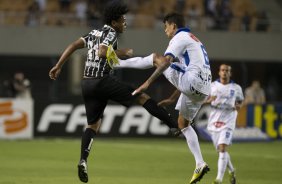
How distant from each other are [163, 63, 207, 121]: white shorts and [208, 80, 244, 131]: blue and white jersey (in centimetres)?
247

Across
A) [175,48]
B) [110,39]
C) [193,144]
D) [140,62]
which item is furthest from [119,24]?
[193,144]

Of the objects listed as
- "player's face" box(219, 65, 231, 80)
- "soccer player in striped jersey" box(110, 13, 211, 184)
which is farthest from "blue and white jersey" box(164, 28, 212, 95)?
"player's face" box(219, 65, 231, 80)

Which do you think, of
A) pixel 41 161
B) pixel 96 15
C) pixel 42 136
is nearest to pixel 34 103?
pixel 42 136

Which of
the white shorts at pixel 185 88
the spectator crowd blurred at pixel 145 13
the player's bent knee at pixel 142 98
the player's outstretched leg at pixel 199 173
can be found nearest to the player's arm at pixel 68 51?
the player's bent knee at pixel 142 98

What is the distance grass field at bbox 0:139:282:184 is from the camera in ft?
47.0

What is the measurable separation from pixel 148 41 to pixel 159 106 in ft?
66.4

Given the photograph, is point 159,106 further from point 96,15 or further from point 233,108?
point 96,15

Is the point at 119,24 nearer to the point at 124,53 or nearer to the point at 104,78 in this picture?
the point at 124,53

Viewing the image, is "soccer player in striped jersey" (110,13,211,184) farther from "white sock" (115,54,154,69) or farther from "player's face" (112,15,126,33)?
"player's face" (112,15,126,33)

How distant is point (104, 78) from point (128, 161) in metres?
7.40

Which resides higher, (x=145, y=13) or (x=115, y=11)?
(x=115, y=11)

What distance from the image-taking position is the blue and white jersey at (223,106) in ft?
48.7

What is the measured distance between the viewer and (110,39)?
11531 mm

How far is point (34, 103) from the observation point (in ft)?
85.8
